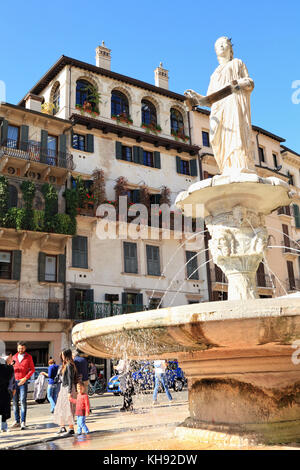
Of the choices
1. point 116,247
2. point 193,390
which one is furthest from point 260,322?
point 116,247

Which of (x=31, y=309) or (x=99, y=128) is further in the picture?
(x=99, y=128)

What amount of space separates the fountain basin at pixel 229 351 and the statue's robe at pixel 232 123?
157 inches

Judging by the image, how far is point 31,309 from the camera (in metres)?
22.6

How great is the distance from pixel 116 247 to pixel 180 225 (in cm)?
447

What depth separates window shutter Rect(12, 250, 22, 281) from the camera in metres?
22.7

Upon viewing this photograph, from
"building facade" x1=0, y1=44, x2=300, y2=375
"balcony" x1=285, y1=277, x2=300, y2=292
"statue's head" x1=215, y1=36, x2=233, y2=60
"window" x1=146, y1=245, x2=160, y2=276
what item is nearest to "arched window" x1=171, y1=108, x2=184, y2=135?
"building facade" x1=0, y1=44, x2=300, y2=375

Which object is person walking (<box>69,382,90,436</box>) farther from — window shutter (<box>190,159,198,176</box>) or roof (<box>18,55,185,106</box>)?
window shutter (<box>190,159,198,176</box>)

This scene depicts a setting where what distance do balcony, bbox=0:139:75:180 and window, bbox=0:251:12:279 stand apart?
4.38 m

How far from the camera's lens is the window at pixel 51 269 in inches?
941

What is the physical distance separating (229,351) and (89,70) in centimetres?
2647

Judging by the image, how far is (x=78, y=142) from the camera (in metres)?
26.9
